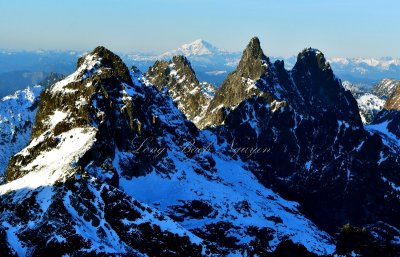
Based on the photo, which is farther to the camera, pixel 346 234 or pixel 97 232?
pixel 346 234

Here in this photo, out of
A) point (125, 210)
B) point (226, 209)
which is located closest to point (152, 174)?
point (226, 209)

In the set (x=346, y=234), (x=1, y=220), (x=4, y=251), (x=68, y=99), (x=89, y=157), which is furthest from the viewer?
(x=68, y=99)

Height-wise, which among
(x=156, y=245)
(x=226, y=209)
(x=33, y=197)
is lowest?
(x=226, y=209)

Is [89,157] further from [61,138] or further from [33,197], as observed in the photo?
[33,197]

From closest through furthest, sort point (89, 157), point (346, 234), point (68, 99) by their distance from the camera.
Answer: point (346, 234), point (89, 157), point (68, 99)

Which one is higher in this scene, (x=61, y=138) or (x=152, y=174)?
(x=61, y=138)

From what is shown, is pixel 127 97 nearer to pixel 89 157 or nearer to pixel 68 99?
pixel 68 99
